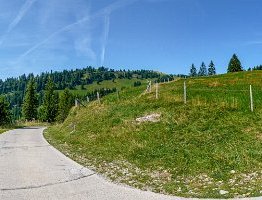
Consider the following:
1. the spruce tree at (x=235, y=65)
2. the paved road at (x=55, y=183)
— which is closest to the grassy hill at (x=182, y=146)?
the paved road at (x=55, y=183)

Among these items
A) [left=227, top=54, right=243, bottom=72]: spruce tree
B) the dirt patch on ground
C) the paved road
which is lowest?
the paved road

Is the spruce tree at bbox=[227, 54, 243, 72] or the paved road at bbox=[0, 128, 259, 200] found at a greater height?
the spruce tree at bbox=[227, 54, 243, 72]

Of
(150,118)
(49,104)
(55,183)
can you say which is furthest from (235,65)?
(55,183)

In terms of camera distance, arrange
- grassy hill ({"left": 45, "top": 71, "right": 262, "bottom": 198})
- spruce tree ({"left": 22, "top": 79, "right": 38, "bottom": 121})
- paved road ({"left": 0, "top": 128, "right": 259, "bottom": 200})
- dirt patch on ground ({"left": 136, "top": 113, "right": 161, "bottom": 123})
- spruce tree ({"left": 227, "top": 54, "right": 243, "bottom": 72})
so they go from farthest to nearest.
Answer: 1. spruce tree ({"left": 227, "top": 54, "right": 243, "bottom": 72})
2. spruce tree ({"left": 22, "top": 79, "right": 38, "bottom": 121})
3. dirt patch on ground ({"left": 136, "top": 113, "right": 161, "bottom": 123})
4. grassy hill ({"left": 45, "top": 71, "right": 262, "bottom": 198})
5. paved road ({"left": 0, "top": 128, "right": 259, "bottom": 200})

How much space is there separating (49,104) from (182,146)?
113265 mm

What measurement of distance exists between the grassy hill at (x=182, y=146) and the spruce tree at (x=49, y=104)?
3702 inches

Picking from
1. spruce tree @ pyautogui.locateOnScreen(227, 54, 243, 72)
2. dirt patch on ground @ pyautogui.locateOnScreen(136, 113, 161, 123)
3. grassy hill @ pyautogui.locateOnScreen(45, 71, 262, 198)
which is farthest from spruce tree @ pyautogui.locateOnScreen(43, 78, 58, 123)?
dirt patch on ground @ pyautogui.locateOnScreen(136, 113, 161, 123)

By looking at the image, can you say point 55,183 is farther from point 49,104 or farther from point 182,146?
point 49,104

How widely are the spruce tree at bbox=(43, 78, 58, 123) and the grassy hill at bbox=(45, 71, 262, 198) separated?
9402 centimetres

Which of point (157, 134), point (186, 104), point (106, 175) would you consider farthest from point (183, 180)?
point (186, 104)

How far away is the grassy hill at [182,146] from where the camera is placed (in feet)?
46.9

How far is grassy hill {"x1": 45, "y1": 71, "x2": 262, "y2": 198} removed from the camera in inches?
562

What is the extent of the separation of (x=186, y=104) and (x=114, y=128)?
6.97 meters

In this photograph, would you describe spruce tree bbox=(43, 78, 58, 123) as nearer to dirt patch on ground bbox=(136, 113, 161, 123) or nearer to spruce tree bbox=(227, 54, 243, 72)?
spruce tree bbox=(227, 54, 243, 72)
